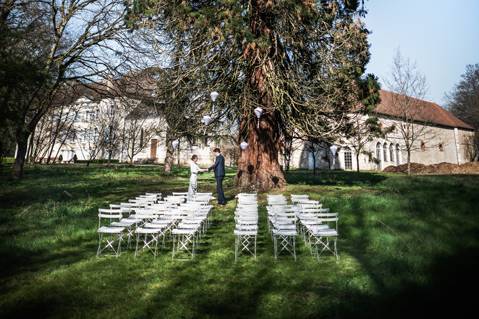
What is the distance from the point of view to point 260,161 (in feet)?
47.9

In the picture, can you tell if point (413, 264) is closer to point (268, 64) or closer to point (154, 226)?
point (154, 226)

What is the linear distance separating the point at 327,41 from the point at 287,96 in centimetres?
305

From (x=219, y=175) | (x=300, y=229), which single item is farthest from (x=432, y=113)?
(x=300, y=229)

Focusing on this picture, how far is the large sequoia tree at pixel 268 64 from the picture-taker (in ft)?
43.0

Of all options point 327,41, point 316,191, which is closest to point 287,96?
point 327,41

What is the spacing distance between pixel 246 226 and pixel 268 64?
870 cm

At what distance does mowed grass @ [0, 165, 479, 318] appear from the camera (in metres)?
4.36

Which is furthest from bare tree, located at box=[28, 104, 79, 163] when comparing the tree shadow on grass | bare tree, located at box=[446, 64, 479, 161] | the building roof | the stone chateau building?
bare tree, located at box=[446, 64, 479, 161]

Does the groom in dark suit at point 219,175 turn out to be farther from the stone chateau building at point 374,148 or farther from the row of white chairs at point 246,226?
the stone chateau building at point 374,148

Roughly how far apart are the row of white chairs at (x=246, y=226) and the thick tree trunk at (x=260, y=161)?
4129 millimetres

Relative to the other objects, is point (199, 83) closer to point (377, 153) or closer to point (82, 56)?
point (82, 56)

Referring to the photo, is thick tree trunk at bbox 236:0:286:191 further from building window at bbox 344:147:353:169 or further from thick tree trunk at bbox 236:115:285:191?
building window at bbox 344:147:353:169

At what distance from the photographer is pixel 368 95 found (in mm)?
17906

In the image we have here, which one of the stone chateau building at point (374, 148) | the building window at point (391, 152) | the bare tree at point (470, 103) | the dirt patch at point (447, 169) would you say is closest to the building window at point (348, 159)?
the stone chateau building at point (374, 148)
